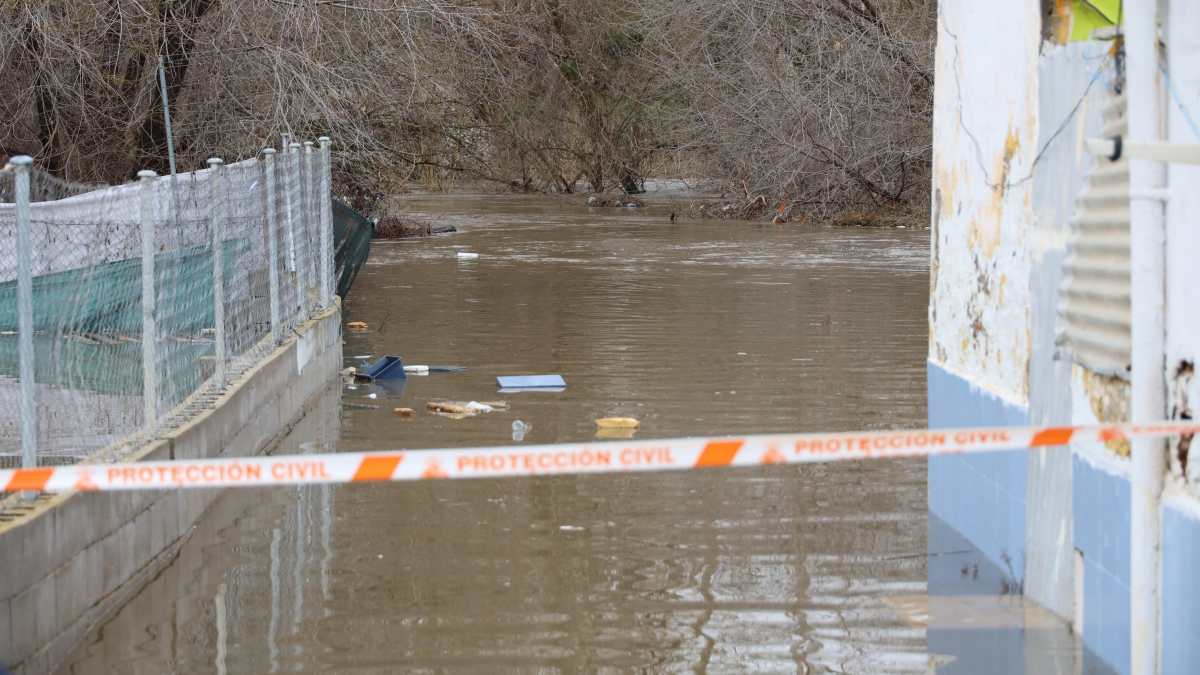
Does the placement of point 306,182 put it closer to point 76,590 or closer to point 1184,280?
point 76,590

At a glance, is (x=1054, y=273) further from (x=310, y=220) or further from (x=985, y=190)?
(x=310, y=220)

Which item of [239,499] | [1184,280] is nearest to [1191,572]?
[1184,280]

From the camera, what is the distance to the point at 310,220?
48.2 ft

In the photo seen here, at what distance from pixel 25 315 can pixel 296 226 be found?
721cm

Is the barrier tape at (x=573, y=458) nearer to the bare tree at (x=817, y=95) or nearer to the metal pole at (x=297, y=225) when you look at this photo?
the metal pole at (x=297, y=225)

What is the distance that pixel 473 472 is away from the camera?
4824 millimetres

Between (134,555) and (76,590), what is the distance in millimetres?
817

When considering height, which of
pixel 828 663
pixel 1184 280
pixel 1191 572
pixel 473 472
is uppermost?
pixel 1184 280

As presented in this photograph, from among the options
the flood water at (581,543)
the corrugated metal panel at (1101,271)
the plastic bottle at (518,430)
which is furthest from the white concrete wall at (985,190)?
the plastic bottle at (518,430)

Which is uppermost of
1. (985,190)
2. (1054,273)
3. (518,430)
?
(985,190)

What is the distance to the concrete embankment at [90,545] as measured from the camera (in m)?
6.00

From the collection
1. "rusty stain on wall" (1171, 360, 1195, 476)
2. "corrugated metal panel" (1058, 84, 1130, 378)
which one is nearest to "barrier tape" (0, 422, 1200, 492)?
"rusty stain on wall" (1171, 360, 1195, 476)

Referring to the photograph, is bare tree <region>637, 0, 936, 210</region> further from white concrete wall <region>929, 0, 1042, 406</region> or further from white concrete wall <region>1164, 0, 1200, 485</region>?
white concrete wall <region>1164, 0, 1200, 485</region>

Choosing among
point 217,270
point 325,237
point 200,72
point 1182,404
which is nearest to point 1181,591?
point 1182,404
